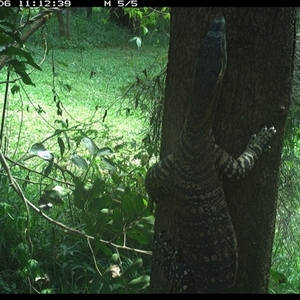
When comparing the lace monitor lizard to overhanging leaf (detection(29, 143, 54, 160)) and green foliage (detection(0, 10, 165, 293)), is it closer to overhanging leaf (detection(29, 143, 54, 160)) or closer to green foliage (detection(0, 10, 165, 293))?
green foliage (detection(0, 10, 165, 293))

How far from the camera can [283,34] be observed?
189 centimetres

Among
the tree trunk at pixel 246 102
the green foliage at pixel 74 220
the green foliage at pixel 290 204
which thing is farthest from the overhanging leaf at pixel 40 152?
the green foliage at pixel 290 204

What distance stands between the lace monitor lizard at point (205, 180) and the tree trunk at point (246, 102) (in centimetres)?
5

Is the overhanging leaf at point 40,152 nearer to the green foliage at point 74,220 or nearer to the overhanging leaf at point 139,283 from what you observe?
the green foliage at point 74,220

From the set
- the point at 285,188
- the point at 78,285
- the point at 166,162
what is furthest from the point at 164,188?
the point at 285,188

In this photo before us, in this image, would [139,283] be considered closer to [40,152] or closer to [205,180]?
[205,180]

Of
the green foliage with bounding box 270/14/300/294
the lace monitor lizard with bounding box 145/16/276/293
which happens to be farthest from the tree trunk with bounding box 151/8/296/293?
the green foliage with bounding box 270/14/300/294

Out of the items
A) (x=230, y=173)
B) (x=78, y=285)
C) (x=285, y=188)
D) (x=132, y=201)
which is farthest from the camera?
(x=285, y=188)

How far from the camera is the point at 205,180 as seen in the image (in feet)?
6.17

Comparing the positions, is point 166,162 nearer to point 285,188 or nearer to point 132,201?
point 132,201

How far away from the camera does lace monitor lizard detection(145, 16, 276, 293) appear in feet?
5.78

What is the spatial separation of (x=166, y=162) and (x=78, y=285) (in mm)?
1399

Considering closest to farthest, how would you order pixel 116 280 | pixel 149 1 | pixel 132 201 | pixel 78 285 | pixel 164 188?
pixel 164 188, pixel 116 280, pixel 132 201, pixel 78 285, pixel 149 1

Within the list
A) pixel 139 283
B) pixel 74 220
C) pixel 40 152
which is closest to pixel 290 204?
pixel 74 220
